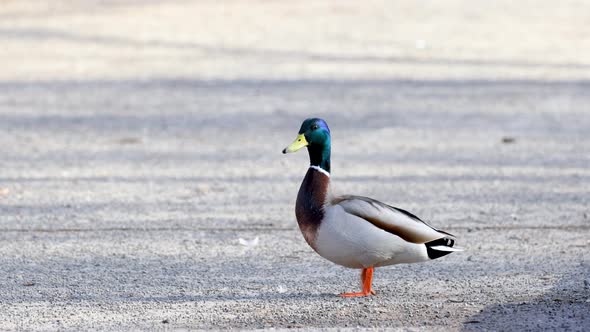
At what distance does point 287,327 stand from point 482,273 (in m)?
1.34

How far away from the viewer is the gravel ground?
5531 mm

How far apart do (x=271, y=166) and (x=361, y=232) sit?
131 inches

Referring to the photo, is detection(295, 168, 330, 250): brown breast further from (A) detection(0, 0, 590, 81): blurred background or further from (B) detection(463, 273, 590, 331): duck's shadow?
(A) detection(0, 0, 590, 81): blurred background

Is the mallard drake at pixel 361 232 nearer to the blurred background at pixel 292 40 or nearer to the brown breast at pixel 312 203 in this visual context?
the brown breast at pixel 312 203

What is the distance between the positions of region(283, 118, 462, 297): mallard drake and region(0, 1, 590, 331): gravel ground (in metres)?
0.23

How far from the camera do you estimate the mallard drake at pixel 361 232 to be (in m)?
5.33

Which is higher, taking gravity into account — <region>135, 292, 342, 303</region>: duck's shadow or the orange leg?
the orange leg

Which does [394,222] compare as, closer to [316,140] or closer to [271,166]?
[316,140]

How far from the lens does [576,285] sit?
226 inches

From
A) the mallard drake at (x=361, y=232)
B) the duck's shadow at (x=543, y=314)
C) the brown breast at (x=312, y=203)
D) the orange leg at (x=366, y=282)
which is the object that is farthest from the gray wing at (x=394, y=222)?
the duck's shadow at (x=543, y=314)

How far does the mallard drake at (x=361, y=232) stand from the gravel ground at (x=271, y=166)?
23cm

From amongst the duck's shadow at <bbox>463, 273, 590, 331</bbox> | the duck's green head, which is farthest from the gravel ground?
the duck's green head

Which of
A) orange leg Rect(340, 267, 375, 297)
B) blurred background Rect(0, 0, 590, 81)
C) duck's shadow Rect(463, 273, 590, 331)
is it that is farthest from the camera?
Answer: blurred background Rect(0, 0, 590, 81)

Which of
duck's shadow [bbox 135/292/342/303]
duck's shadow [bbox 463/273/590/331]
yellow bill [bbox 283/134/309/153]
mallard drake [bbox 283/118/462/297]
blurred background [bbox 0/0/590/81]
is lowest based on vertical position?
blurred background [bbox 0/0/590/81]
